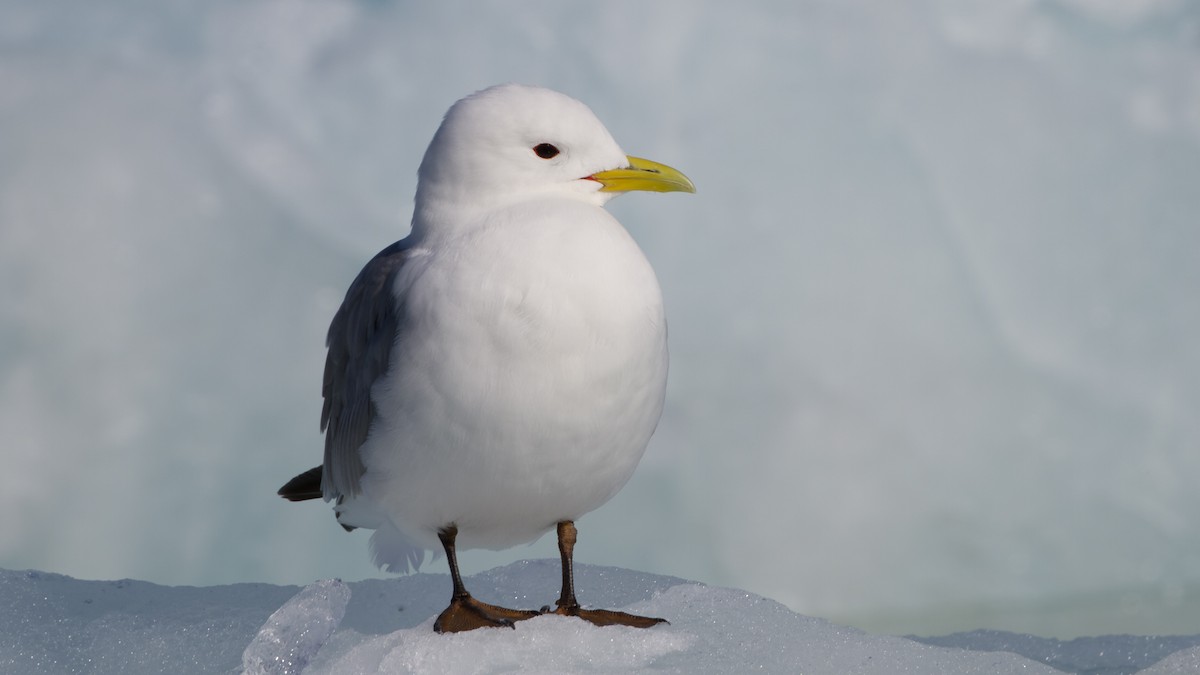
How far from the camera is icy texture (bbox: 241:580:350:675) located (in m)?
3.23

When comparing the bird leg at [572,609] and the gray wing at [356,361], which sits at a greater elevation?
the gray wing at [356,361]

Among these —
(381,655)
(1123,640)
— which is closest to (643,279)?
(381,655)

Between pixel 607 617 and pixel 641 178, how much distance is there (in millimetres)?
1117

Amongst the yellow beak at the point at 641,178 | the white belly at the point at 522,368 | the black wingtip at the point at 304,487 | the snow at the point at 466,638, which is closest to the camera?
the white belly at the point at 522,368

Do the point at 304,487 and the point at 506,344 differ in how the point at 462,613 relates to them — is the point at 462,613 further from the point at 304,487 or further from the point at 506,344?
the point at 304,487

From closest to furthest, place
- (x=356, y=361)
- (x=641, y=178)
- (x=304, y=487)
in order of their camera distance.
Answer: (x=641, y=178)
(x=356, y=361)
(x=304, y=487)

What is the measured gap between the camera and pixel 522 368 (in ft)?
9.61

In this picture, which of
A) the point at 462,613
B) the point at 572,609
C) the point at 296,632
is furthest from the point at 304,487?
the point at 572,609

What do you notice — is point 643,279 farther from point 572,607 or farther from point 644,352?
point 572,607

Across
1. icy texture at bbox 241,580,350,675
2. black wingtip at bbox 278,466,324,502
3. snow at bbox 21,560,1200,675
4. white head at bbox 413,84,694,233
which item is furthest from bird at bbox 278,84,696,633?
black wingtip at bbox 278,466,324,502

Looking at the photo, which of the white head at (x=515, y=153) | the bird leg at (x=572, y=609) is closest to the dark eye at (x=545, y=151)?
the white head at (x=515, y=153)

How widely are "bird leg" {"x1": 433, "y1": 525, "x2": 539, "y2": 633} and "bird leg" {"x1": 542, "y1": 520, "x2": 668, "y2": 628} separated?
0.31ft

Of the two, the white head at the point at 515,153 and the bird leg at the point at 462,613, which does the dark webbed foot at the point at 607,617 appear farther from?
the white head at the point at 515,153

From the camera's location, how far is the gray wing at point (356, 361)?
3.21 meters
